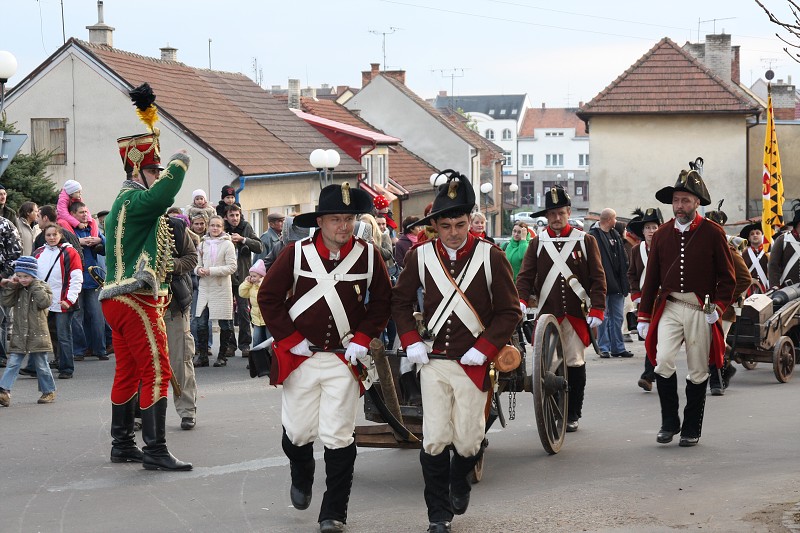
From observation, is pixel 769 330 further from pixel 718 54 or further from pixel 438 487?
pixel 718 54

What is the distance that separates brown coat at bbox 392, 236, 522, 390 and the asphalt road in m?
1.05

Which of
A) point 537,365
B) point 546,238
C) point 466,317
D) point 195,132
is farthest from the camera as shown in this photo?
point 195,132

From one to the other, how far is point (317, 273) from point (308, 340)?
0.40 m

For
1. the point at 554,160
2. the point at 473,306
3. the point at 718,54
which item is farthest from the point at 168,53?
the point at 554,160

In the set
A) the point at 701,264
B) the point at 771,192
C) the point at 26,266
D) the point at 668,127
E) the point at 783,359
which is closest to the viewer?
the point at 701,264

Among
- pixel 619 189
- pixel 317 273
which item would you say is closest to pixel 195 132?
pixel 619 189

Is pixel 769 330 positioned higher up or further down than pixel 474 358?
further down

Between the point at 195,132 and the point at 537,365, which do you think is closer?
the point at 537,365

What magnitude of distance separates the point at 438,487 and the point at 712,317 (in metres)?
3.44

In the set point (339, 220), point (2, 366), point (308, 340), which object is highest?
A: point (339, 220)

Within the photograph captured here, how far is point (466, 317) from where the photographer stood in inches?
280

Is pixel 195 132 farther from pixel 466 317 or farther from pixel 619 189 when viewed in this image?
pixel 466 317

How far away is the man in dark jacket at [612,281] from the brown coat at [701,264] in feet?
22.6

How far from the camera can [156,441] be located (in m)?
8.66
